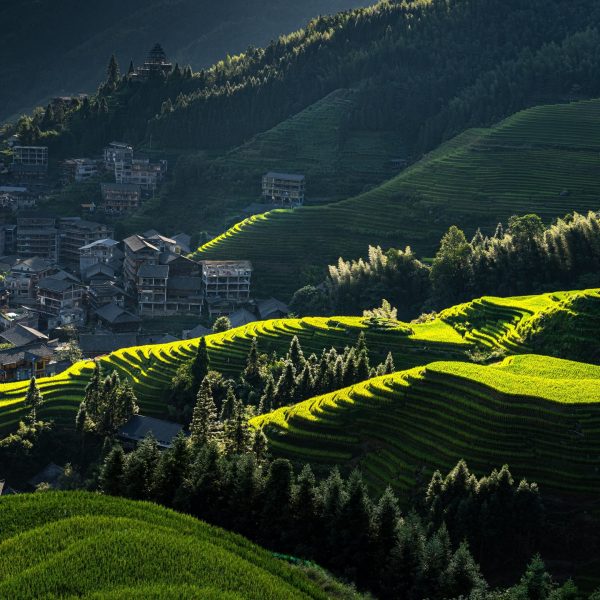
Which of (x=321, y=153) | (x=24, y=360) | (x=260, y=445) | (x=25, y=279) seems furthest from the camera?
(x=321, y=153)

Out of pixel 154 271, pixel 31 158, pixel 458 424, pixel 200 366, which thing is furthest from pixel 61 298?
pixel 458 424

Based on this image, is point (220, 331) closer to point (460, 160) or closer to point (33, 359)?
point (33, 359)

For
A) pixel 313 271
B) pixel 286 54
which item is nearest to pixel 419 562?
pixel 313 271

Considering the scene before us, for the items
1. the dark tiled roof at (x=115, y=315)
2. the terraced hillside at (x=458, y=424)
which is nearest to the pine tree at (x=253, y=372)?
the terraced hillside at (x=458, y=424)

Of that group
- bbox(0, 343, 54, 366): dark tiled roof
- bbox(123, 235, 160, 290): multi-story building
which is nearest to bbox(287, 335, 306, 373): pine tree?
→ bbox(0, 343, 54, 366): dark tiled roof

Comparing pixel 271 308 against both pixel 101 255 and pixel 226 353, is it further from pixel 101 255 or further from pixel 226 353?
pixel 101 255

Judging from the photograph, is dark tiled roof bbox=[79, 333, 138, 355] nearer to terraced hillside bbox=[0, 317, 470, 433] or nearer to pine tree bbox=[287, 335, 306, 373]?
terraced hillside bbox=[0, 317, 470, 433]
